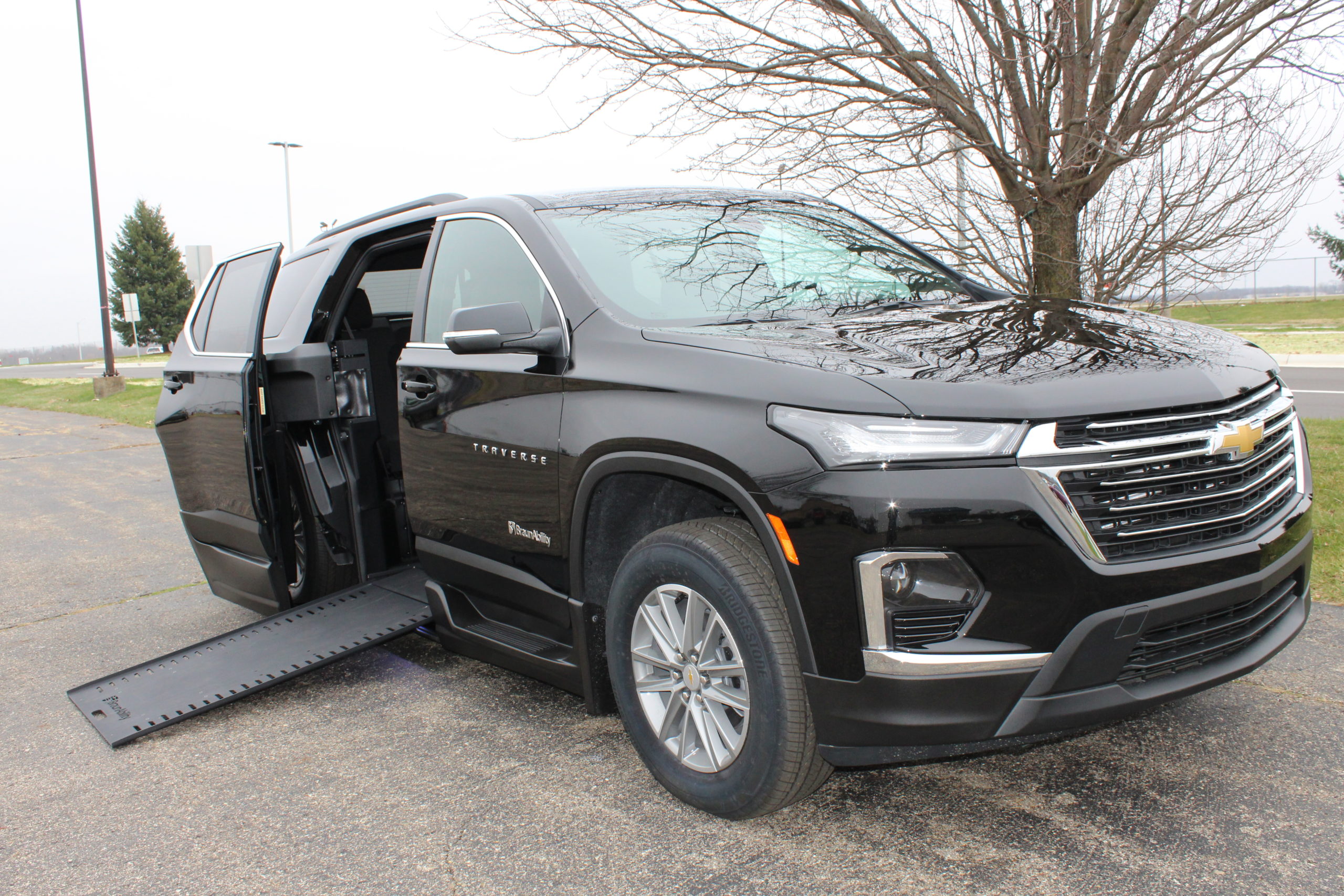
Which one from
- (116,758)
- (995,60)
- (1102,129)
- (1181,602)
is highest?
(995,60)

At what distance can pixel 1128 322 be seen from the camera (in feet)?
10.5

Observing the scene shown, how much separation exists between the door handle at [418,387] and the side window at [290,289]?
3.45 ft

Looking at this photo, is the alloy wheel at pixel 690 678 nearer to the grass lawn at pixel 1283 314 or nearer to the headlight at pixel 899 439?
the headlight at pixel 899 439

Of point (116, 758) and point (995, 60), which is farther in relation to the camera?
point (995, 60)

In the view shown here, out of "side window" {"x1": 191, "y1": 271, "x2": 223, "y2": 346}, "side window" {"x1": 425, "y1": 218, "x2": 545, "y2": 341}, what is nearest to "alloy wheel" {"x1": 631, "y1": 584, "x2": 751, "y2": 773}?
"side window" {"x1": 425, "y1": 218, "x2": 545, "y2": 341}

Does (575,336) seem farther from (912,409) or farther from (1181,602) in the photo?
(1181,602)

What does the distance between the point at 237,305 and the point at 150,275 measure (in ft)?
227

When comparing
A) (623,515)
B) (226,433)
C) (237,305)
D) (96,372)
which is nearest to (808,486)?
(623,515)

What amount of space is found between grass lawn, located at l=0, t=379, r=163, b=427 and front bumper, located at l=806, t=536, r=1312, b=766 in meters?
14.4

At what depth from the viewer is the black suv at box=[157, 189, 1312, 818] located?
7.78 feet

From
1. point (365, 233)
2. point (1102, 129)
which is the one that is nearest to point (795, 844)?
point (365, 233)

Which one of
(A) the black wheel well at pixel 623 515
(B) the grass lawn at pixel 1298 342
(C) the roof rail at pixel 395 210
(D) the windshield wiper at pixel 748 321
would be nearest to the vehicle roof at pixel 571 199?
(C) the roof rail at pixel 395 210

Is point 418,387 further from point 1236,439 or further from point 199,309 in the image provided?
point 1236,439

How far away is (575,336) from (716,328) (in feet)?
1.53
